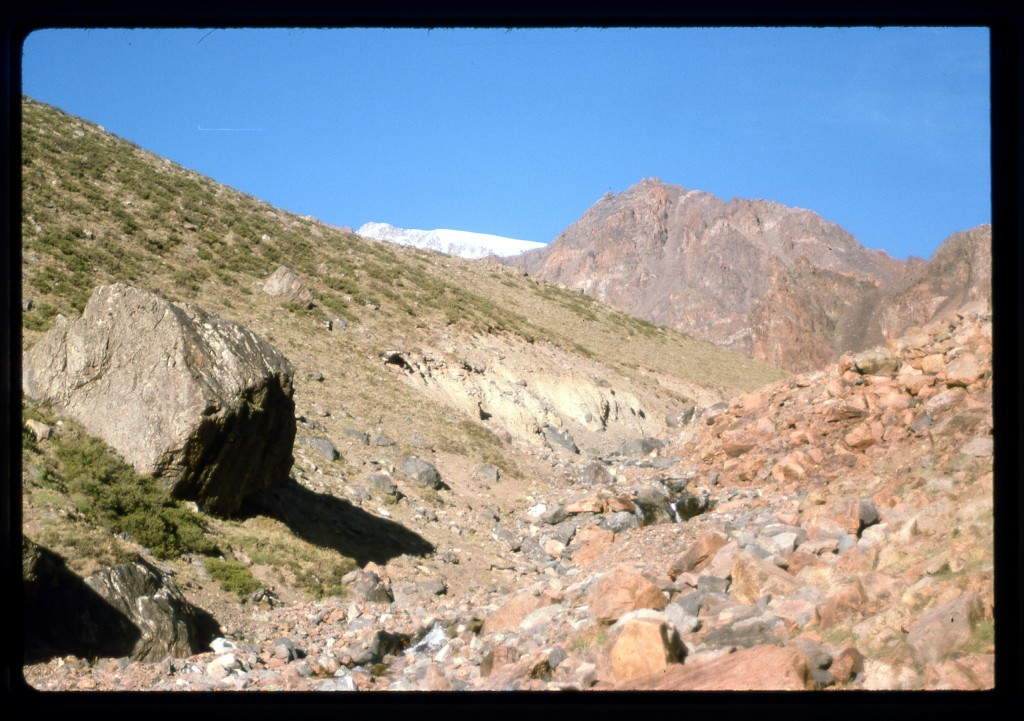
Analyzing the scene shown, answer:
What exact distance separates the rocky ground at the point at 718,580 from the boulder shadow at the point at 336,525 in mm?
329

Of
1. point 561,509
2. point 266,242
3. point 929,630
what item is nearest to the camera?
point 929,630

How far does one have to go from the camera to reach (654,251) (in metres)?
122

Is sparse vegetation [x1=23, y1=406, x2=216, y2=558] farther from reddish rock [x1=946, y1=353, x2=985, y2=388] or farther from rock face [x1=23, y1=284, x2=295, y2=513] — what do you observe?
reddish rock [x1=946, y1=353, x2=985, y2=388]

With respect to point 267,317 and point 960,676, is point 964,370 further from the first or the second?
point 267,317

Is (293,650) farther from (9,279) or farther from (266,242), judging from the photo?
(266,242)

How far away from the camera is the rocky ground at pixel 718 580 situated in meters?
4.53

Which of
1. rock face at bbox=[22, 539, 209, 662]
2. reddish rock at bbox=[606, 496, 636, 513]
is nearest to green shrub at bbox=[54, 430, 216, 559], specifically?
rock face at bbox=[22, 539, 209, 662]

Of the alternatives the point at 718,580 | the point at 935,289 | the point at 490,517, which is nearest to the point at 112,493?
the point at 718,580

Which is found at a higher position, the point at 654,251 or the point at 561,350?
the point at 654,251

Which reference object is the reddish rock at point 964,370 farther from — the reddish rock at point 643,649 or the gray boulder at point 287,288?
the gray boulder at point 287,288

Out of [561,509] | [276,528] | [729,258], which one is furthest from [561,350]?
[729,258]

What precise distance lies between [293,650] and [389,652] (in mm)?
841

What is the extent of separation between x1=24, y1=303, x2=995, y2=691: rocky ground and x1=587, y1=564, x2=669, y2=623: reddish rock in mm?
20

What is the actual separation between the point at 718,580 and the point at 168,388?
629 cm
